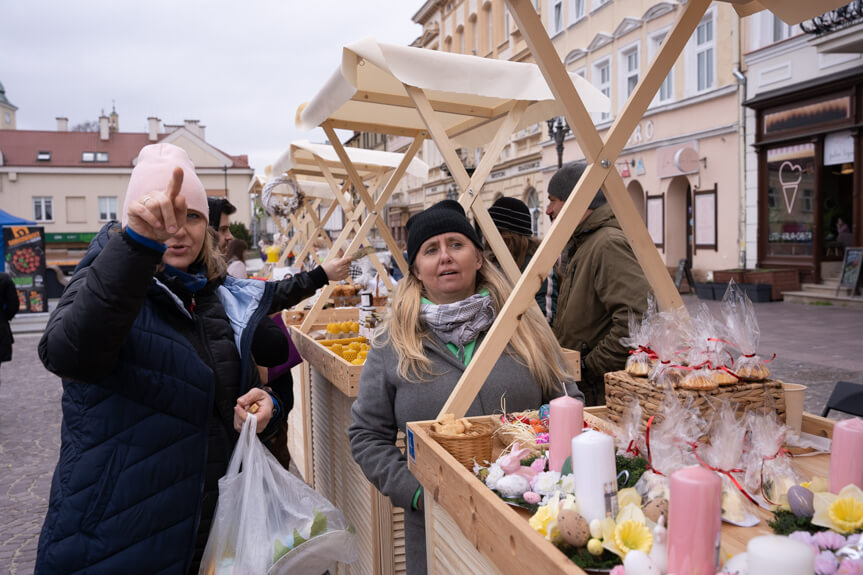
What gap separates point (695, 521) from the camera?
946 millimetres

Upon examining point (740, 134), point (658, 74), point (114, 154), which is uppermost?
point (114, 154)

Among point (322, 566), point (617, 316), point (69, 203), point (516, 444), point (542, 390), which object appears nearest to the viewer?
point (516, 444)

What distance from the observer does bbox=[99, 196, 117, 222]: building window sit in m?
48.8

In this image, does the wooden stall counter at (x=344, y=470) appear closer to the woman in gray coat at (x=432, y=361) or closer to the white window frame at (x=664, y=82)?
the woman in gray coat at (x=432, y=361)

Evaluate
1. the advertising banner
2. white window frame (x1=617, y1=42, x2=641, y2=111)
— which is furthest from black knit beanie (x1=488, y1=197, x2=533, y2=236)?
the advertising banner

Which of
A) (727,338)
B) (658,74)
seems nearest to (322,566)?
(727,338)

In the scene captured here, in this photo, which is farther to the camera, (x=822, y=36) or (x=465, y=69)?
(x=822, y=36)

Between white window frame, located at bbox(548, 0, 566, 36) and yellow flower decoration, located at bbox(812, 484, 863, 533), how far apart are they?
881 inches

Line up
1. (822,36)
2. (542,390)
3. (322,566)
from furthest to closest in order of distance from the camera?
(822,36) → (542,390) → (322,566)

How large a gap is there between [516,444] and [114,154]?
183 ft

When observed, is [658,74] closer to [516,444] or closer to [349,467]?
[516,444]

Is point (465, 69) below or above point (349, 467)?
above

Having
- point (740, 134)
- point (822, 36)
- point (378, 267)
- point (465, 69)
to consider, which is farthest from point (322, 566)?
point (740, 134)

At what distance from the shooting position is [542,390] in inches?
87.3
